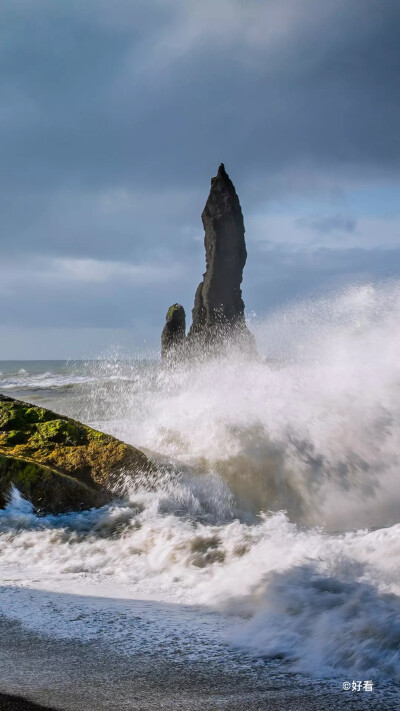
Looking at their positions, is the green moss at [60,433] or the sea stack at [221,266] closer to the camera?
the green moss at [60,433]

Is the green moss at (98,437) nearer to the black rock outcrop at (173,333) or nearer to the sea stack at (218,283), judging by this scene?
the black rock outcrop at (173,333)

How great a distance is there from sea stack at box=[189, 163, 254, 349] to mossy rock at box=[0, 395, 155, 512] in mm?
49363

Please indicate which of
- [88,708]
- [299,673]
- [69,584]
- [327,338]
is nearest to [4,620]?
[69,584]

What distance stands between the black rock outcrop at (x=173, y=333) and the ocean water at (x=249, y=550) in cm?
4553

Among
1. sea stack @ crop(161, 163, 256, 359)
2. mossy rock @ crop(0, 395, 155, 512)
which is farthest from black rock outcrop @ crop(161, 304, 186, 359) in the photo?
mossy rock @ crop(0, 395, 155, 512)

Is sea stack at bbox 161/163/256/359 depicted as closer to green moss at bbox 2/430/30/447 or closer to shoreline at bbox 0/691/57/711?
green moss at bbox 2/430/30/447

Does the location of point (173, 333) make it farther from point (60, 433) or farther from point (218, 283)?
point (60, 433)

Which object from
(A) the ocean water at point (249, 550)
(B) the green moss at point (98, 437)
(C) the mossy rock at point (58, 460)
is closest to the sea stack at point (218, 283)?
(A) the ocean water at point (249, 550)

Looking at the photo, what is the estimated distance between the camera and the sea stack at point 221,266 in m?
57.0

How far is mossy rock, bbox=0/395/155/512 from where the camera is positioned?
19.6 ft

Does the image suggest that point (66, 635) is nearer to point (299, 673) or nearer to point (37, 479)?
point (299, 673)

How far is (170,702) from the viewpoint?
251cm

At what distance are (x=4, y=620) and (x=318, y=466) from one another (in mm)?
4956

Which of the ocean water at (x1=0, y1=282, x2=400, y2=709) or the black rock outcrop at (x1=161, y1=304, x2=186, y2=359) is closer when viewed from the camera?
the ocean water at (x1=0, y1=282, x2=400, y2=709)
